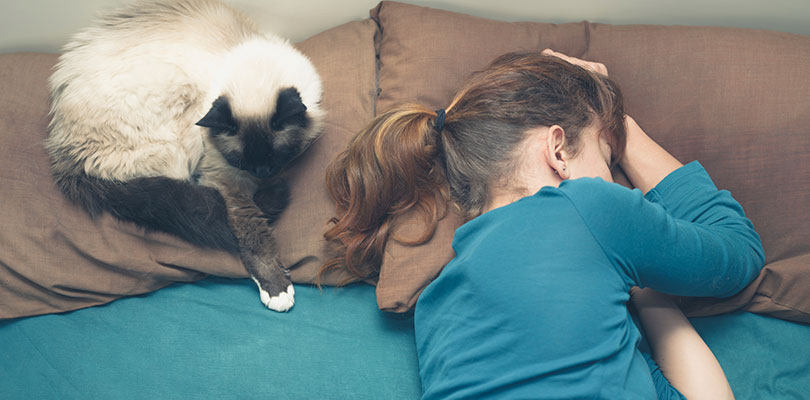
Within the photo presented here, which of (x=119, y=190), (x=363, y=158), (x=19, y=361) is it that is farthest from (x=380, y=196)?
(x=19, y=361)

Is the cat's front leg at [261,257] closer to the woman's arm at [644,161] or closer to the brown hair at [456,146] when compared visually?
the brown hair at [456,146]

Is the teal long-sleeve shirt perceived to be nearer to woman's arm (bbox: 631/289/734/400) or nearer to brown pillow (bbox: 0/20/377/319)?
woman's arm (bbox: 631/289/734/400)

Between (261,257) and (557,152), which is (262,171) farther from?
(557,152)

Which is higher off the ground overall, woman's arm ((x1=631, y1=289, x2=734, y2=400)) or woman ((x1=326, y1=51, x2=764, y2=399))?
woman ((x1=326, y1=51, x2=764, y2=399))

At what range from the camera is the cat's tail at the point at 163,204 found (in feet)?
4.20

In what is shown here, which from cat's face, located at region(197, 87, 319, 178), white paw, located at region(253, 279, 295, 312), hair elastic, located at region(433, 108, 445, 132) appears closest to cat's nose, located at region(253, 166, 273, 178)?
cat's face, located at region(197, 87, 319, 178)

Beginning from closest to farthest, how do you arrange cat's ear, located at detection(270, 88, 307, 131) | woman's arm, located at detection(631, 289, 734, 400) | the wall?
woman's arm, located at detection(631, 289, 734, 400) → cat's ear, located at detection(270, 88, 307, 131) → the wall

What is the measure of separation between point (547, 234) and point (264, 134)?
2.48 feet

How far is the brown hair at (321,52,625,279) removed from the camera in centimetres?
110

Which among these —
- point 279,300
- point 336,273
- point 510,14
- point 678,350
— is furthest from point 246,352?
point 510,14

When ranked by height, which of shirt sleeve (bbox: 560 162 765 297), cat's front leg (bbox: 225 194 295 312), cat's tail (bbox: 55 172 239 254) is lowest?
cat's front leg (bbox: 225 194 295 312)

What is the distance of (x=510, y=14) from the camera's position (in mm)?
1701

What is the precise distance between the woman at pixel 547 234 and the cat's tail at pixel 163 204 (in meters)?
0.29

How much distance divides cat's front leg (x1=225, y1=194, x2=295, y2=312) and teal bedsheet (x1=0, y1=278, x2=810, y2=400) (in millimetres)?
44
